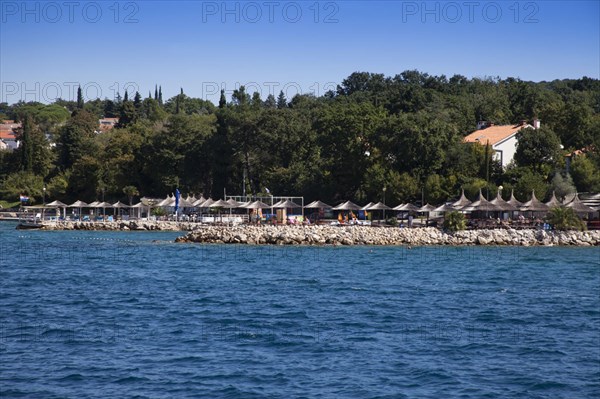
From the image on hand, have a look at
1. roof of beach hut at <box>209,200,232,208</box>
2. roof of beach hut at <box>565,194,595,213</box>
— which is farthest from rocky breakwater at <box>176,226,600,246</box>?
roof of beach hut at <box>209,200,232,208</box>

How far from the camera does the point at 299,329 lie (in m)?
19.1

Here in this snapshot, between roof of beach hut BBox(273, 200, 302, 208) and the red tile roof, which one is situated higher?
the red tile roof

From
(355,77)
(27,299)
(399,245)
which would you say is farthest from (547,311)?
(355,77)

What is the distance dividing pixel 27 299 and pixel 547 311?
14.9 meters

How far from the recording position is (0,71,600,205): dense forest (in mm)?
54969

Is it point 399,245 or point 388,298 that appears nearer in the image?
point 388,298

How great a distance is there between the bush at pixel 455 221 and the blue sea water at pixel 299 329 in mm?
10934

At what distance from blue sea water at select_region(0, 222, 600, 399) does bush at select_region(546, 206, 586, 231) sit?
10374 mm

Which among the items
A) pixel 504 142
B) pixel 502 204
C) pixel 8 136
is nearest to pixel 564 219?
pixel 502 204

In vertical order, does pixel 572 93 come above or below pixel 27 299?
above

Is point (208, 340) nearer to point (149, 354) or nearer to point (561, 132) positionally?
point (149, 354)

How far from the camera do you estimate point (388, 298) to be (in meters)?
24.4

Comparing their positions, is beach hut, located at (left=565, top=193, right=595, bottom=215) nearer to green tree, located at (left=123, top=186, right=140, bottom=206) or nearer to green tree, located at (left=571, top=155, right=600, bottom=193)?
green tree, located at (left=571, top=155, right=600, bottom=193)

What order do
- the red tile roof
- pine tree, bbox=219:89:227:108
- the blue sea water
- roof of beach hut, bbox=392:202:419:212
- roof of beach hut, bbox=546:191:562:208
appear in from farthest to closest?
pine tree, bbox=219:89:227:108
the red tile roof
roof of beach hut, bbox=392:202:419:212
roof of beach hut, bbox=546:191:562:208
the blue sea water
